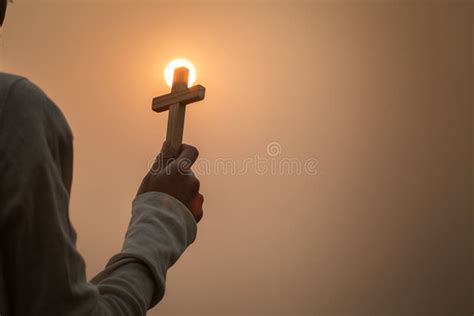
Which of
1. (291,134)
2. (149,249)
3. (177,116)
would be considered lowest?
(149,249)

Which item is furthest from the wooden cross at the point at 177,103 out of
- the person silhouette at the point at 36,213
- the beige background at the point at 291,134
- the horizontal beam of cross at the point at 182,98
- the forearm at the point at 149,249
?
the beige background at the point at 291,134

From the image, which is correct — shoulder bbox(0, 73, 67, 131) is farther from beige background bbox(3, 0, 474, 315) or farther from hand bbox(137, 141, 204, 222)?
beige background bbox(3, 0, 474, 315)

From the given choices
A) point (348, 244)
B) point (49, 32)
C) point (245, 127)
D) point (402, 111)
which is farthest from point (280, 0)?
point (348, 244)

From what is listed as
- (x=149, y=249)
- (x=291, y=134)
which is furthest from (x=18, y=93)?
(x=291, y=134)

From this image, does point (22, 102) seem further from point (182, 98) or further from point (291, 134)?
point (291, 134)

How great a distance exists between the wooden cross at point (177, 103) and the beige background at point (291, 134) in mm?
773

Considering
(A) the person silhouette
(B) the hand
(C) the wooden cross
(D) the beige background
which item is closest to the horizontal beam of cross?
(C) the wooden cross

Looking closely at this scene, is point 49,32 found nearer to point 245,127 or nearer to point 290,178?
point 245,127

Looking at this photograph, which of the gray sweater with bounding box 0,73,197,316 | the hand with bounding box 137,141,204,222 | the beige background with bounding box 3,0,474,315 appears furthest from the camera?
the beige background with bounding box 3,0,474,315

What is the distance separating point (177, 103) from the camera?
26.0 inches

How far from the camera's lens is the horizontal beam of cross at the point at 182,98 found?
2.11 feet

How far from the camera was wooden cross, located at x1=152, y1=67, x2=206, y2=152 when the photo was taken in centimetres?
61

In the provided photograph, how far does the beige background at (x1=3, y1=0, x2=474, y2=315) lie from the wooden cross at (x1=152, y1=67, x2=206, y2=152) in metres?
0.77

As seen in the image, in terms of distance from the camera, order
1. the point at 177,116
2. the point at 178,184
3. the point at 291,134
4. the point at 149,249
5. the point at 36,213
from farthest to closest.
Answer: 1. the point at 291,134
2. the point at 177,116
3. the point at 178,184
4. the point at 149,249
5. the point at 36,213
